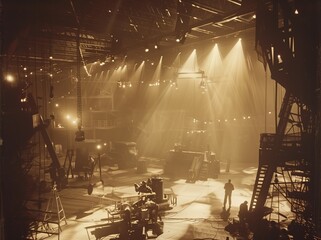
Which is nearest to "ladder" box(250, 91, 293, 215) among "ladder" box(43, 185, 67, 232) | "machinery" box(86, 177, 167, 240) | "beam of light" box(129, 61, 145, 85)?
"machinery" box(86, 177, 167, 240)

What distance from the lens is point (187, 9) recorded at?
45.3ft

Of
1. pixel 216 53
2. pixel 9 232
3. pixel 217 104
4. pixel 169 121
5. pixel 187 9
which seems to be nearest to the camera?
pixel 9 232

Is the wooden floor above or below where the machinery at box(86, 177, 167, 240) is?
→ below

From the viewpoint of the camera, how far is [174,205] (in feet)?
57.7

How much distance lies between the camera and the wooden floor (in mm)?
13188

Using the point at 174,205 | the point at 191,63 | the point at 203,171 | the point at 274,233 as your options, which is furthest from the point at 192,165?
the point at 274,233

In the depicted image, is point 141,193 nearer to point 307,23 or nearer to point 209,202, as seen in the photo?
point 209,202

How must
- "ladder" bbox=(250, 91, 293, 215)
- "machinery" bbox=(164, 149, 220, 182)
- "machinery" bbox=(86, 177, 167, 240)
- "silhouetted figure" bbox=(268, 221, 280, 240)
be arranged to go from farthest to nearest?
"machinery" bbox=(164, 149, 220, 182), "ladder" bbox=(250, 91, 293, 215), "machinery" bbox=(86, 177, 167, 240), "silhouetted figure" bbox=(268, 221, 280, 240)

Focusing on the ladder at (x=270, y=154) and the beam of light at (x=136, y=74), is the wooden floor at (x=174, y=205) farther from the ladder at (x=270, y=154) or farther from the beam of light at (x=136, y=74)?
the beam of light at (x=136, y=74)

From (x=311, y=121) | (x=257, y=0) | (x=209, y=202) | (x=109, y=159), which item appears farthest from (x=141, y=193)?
(x=109, y=159)

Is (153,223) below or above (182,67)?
below

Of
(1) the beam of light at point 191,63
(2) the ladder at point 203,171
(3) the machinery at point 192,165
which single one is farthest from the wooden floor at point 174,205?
(1) the beam of light at point 191,63

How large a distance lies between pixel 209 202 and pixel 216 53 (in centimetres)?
1791

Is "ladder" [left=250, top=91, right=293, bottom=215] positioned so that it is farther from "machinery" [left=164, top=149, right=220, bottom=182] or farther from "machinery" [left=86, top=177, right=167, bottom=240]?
"machinery" [left=164, top=149, right=220, bottom=182]
